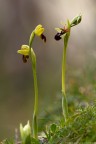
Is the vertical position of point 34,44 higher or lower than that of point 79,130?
higher

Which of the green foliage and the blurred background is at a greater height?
the blurred background

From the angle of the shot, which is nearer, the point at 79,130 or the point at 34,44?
the point at 79,130

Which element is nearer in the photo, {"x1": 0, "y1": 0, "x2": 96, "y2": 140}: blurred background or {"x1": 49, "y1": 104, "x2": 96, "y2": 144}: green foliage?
{"x1": 49, "y1": 104, "x2": 96, "y2": 144}: green foliage

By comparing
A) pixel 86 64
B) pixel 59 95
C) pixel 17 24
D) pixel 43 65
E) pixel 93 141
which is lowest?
pixel 93 141

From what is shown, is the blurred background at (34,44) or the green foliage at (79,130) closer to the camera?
the green foliage at (79,130)

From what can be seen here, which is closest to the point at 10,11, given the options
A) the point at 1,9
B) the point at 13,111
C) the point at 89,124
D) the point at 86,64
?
the point at 1,9

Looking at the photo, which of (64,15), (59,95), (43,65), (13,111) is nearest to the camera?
(59,95)

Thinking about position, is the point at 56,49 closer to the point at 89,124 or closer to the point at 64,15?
the point at 64,15

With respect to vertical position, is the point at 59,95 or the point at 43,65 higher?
the point at 43,65

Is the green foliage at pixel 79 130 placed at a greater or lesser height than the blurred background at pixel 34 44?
lesser

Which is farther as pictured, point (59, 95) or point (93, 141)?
point (59, 95)

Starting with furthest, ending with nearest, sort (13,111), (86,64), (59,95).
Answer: (13,111) → (86,64) → (59,95)
